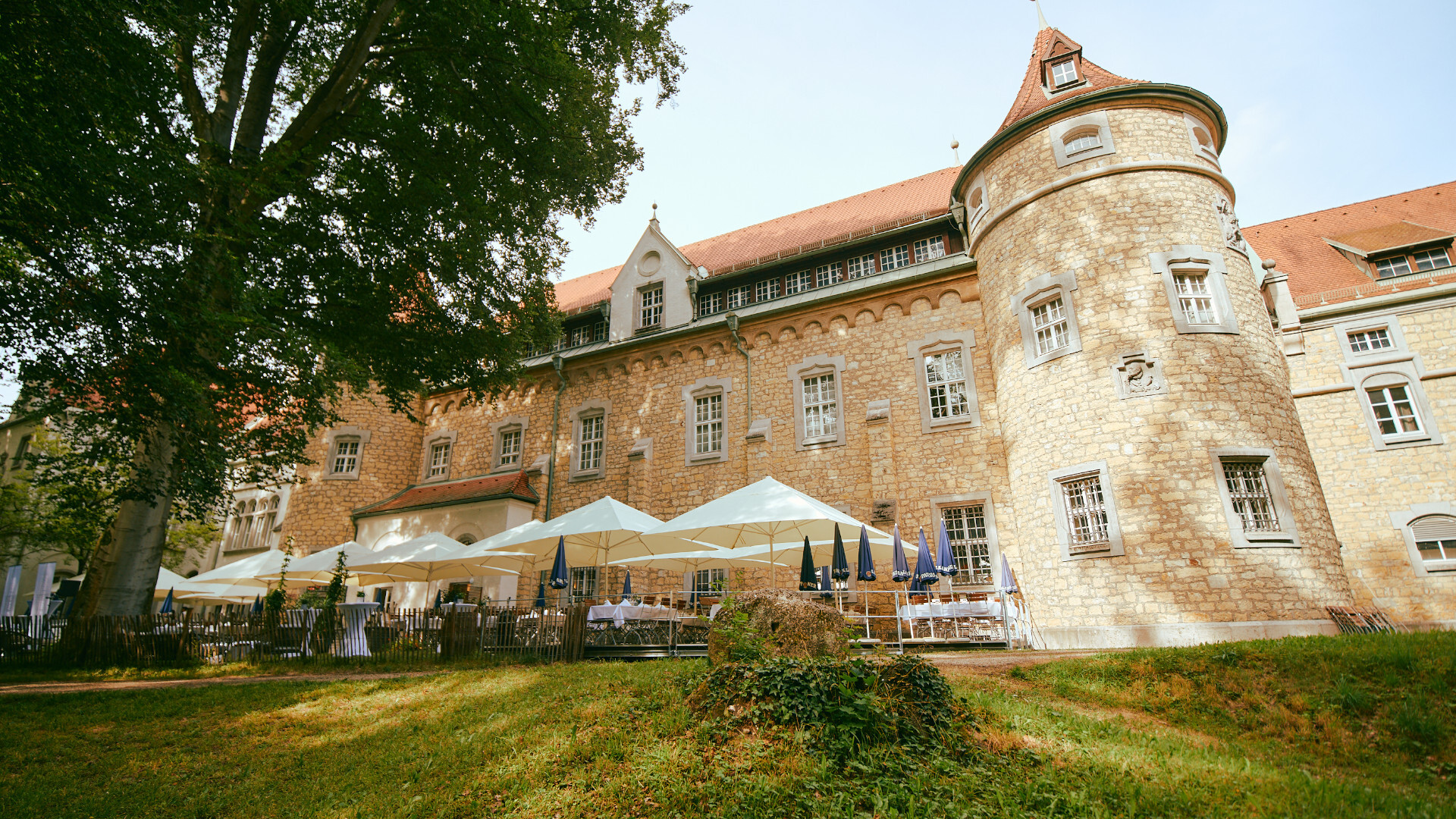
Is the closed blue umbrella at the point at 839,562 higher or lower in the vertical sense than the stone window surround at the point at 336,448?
lower

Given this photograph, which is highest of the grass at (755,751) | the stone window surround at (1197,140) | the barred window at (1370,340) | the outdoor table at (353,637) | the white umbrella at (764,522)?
the stone window surround at (1197,140)

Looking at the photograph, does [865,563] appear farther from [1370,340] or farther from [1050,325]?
[1370,340]

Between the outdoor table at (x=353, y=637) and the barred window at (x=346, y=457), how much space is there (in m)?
12.8

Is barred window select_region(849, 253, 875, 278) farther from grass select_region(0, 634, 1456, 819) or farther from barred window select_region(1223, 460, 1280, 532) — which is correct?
grass select_region(0, 634, 1456, 819)

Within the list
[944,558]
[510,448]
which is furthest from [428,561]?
[944,558]

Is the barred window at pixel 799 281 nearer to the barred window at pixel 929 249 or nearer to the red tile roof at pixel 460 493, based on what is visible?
the barred window at pixel 929 249

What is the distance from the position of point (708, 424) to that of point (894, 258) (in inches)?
266

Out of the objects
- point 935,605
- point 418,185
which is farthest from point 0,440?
point 935,605

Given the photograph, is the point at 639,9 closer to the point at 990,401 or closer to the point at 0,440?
the point at 990,401

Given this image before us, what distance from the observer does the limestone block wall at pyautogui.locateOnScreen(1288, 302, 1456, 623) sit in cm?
1603

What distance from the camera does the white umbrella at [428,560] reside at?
14875 mm

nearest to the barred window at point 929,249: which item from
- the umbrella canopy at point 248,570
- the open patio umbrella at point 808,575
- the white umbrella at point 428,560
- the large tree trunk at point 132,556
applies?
the open patio umbrella at point 808,575

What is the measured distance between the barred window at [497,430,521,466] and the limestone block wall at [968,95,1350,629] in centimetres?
1466

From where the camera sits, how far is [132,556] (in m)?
12.2
